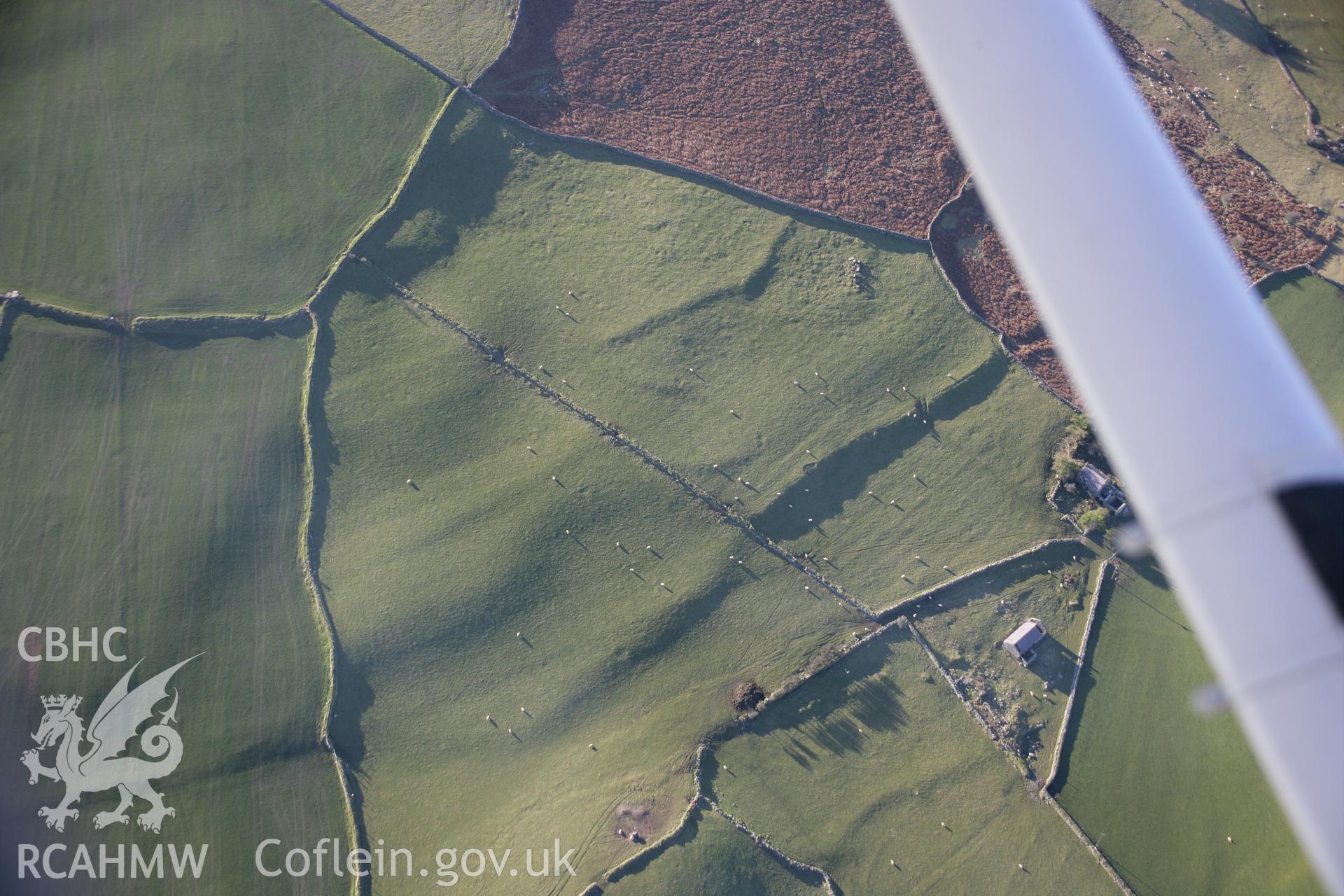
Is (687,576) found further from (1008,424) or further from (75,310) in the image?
(75,310)

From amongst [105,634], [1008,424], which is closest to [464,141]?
[105,634]

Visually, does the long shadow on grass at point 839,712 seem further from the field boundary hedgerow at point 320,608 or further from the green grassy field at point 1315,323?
the green grassy field at point 1315,323

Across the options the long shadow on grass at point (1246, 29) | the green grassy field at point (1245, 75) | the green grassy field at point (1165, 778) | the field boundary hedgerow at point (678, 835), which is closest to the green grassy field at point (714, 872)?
the field boundary hedgerow at point (678, 835)

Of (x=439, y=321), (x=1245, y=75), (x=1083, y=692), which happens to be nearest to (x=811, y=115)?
(x=439, y=321)

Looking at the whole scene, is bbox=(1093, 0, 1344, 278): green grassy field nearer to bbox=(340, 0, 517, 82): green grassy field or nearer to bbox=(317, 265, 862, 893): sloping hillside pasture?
A: bbox=(340, 0, 517, 82): green grassy field

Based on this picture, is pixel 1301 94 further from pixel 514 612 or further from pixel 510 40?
pixel 514 612

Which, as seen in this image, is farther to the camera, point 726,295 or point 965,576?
point 726,295

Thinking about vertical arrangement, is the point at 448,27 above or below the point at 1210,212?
above

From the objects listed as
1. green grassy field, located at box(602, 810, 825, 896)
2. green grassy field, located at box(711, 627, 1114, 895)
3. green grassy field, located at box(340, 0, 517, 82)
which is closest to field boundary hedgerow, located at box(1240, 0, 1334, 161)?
green grassy field, located at box(711, 627, 1114, 895)
